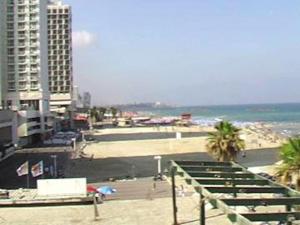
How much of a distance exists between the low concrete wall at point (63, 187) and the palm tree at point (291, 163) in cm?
2274

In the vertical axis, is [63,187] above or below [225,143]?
below

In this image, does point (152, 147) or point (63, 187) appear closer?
point (63, 187)

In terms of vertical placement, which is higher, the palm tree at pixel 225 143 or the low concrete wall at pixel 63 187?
the palm tree at pixel 225 143

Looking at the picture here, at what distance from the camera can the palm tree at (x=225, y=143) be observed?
5791 centimetres

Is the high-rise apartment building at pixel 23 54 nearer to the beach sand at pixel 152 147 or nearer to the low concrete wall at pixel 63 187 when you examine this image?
the beach sand at pixel 152 147

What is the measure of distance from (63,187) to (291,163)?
25028 millimetres

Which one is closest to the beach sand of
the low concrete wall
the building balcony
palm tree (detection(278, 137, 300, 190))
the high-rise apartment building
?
the building balcony

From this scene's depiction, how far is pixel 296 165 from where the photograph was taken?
3008 cm

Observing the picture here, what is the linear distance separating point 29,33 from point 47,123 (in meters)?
26.6

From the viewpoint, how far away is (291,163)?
30250mm

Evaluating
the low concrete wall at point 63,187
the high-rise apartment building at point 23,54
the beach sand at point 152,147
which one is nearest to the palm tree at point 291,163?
the low concrete wall at point 63,187

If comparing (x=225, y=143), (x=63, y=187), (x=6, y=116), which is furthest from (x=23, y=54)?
(x=63, y=187)

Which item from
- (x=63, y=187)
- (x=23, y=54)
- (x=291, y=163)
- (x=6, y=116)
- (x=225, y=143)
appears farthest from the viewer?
(x=23, y=54)

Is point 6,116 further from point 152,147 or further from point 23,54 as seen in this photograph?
point 23,54
